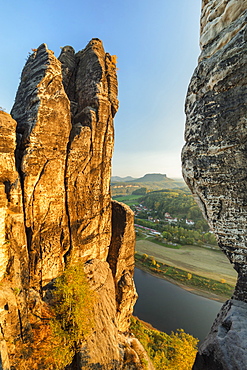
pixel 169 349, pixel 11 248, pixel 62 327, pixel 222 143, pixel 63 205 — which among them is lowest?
pixel 169 349

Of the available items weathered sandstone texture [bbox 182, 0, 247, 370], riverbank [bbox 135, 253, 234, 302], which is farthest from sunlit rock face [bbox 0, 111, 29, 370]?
riverbank [bbox 135, 253, 234, 302]

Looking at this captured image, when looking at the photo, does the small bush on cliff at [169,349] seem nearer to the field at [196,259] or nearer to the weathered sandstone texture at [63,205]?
the weathered sandstone texture at [63,205]

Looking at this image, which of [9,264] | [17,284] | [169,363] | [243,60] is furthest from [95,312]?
[243,60]

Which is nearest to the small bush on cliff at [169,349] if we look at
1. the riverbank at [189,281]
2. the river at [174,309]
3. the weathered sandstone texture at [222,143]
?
the river at [174,309]

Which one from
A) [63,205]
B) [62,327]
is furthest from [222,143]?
[62,327]

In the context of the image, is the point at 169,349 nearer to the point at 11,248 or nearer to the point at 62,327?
the point at 62,327

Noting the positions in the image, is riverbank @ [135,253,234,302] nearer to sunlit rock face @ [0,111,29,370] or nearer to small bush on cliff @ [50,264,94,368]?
small bush on cliff @ [50,264,94,368]

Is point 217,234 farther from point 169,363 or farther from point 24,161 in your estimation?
point 169,363
